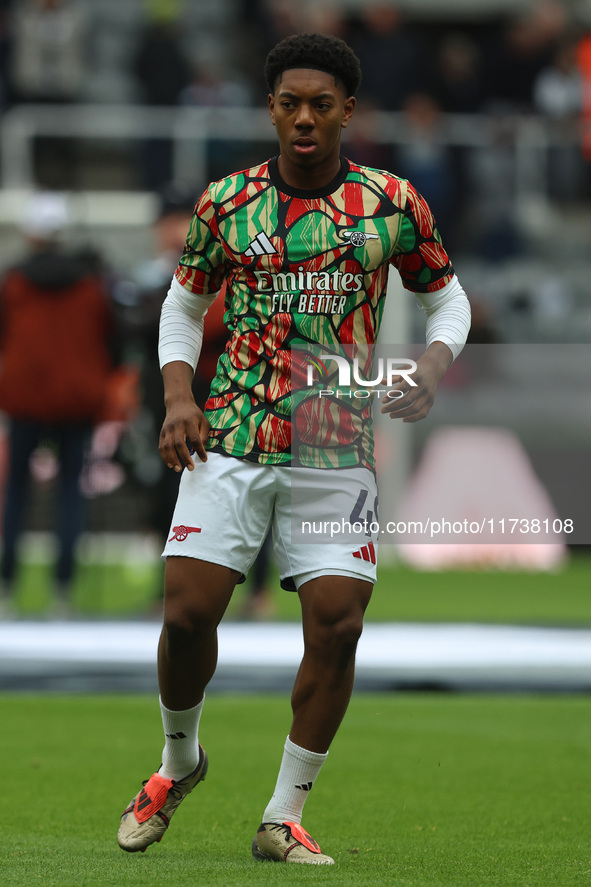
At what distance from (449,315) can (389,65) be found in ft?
38.1

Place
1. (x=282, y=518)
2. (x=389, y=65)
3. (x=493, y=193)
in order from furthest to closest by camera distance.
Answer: (x=389, y=65) → (x=493, y=193) → (x=282, y=518)

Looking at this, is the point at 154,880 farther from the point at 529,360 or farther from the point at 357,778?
the point at 529,360

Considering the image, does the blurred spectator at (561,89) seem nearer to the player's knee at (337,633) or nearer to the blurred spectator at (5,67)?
the blurred spectator at (5,67)

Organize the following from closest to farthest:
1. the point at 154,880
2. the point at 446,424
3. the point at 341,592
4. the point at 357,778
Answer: the point at 154,880 < the point at 341,592 < the point at 357,778 < the point at 446,424

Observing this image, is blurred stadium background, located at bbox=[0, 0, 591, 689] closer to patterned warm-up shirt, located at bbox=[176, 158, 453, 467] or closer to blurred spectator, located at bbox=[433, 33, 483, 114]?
blurred spectator, located at bbox=[433, 33, 483, 114]

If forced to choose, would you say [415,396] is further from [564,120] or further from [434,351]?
[564,120]

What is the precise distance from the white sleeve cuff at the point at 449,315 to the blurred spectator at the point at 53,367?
4.29m

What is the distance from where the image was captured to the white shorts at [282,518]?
11.5 feet

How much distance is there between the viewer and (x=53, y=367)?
25.5 ft

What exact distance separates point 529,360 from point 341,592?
8.72 metres

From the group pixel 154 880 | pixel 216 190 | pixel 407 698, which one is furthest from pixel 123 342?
pixel 154 880

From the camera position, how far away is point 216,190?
11.7 feet

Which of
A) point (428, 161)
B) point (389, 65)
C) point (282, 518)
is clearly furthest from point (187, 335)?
point (389, 65)

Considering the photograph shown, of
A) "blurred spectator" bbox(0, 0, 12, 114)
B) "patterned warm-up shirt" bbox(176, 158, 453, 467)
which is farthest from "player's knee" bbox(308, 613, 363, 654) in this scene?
"blurred spectator" bbox(0, 0, 12, 114)
